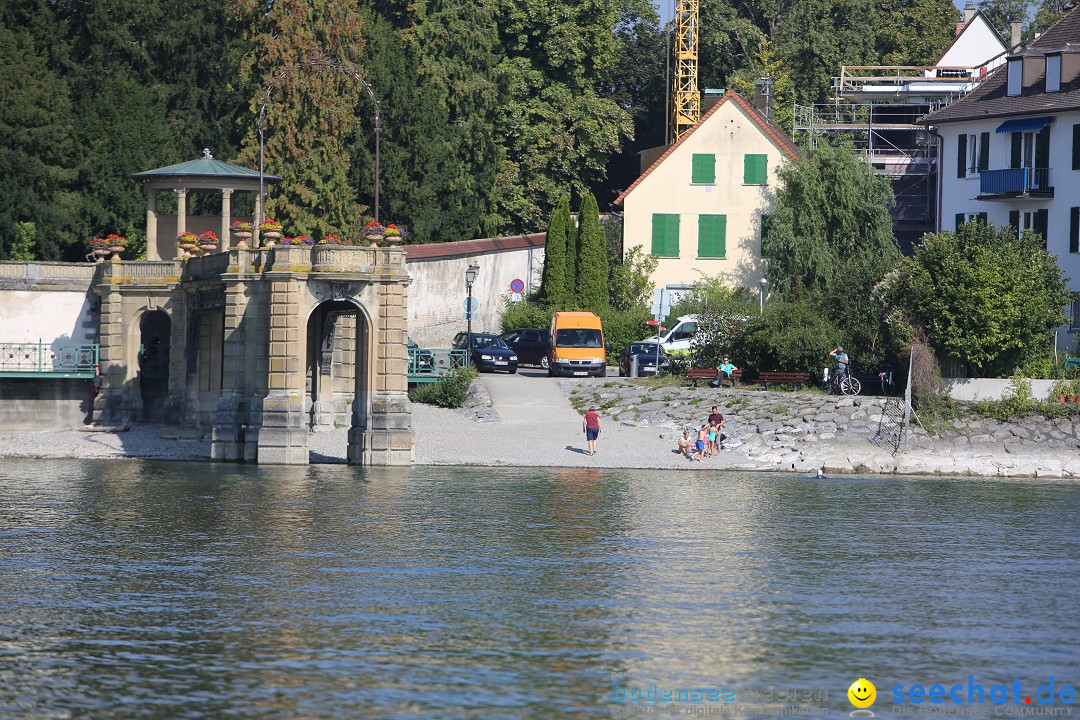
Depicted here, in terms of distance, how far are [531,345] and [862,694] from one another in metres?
42.8

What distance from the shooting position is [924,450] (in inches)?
1895

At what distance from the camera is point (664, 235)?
234 feet

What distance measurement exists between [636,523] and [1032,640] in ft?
40.8

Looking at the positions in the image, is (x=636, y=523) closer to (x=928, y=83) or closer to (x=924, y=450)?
(x=924, y=450)

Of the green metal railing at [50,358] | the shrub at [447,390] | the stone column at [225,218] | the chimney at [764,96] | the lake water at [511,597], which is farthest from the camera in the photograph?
the chimney at [764,96]

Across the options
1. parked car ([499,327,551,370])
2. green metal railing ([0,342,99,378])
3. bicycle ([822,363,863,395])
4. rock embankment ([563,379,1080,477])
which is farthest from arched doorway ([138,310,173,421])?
bicycle ([822,363,863,395])

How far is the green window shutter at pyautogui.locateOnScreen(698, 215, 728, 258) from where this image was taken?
70562 millimetres

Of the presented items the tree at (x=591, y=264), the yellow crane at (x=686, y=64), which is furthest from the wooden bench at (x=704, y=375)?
the yellow crane at (x=686, y=64)

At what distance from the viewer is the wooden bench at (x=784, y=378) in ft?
173

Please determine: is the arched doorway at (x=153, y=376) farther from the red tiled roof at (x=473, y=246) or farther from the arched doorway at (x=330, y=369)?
the red tiled roof at (x=473, y=246)

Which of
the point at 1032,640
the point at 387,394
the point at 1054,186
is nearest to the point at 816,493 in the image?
the point at 387,394

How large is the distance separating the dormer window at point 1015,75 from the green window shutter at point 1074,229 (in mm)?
6194

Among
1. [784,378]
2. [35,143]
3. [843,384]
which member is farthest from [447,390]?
[35,143]

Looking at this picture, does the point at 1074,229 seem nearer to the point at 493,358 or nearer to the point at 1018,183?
the point at 1018,183
